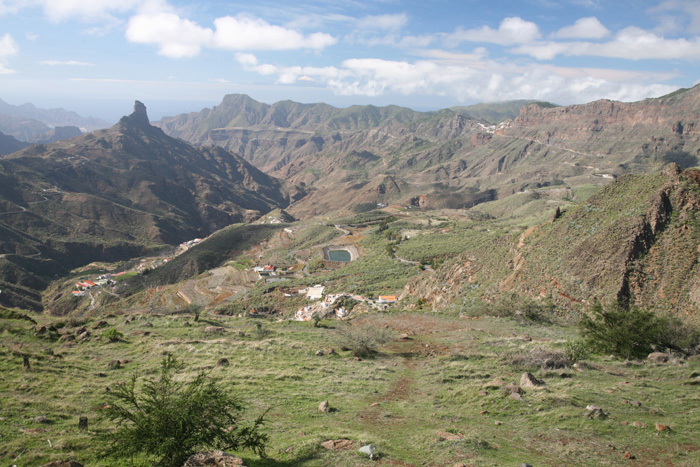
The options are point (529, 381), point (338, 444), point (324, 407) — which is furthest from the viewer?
point (529, 381)

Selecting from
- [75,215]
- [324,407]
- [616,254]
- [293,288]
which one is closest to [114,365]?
[324,407]

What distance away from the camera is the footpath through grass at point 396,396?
35.9ft

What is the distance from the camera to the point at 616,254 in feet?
104

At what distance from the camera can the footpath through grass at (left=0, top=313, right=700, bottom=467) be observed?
11.0m

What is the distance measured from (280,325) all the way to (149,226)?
144 meters

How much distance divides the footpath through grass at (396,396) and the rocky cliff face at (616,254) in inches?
275

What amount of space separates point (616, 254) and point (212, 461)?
34063 mm

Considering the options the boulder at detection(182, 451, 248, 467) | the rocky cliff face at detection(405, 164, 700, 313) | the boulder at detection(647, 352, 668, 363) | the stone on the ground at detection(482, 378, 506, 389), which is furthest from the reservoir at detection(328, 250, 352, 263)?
the boulder at detection(182, 451, 248, 467)

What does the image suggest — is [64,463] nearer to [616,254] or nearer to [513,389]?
[513,389]

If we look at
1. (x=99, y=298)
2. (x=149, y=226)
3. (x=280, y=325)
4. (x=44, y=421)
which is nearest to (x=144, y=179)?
(x=149, y=226)

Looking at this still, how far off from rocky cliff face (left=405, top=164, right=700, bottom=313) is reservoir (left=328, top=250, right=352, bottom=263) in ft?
170

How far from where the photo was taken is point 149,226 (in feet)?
515

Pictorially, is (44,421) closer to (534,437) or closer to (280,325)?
(534,437)

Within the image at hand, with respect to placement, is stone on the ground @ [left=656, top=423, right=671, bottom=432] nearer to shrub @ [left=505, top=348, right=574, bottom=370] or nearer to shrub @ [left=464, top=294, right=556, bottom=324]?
shrub @ [left=505, top=348, right=574, bottom=370]
